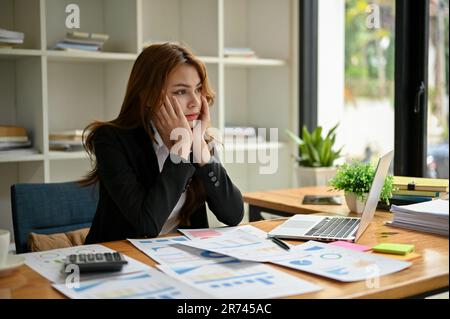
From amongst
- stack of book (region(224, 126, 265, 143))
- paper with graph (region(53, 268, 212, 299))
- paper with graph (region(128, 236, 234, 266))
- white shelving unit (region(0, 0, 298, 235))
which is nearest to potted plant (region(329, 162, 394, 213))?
paper with graph (region(128, 236, 234, 266))

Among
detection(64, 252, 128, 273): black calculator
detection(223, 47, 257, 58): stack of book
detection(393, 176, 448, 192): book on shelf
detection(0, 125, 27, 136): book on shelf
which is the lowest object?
detection(64, 252, 128, 273): black calculator

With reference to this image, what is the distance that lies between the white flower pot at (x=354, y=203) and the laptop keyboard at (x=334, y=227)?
176 millimetres

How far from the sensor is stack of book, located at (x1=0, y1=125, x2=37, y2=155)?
2734 millimetres

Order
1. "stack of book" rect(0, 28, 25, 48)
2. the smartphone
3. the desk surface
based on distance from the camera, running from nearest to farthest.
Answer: the desk surface
the smartphone
"stack of book" rect(0, 28, 25, 48)

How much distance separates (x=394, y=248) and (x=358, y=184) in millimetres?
607

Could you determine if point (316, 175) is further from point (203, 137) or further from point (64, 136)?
point (64, 136)

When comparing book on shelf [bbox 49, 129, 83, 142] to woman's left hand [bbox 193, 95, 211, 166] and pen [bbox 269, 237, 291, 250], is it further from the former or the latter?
pen [bbox 269, 237, 291, 250]

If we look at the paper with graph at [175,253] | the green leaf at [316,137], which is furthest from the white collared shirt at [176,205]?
the green leaf at [316,137]

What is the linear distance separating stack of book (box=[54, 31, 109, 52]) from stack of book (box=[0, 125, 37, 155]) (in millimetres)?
448

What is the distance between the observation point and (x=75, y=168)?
3.22 meters

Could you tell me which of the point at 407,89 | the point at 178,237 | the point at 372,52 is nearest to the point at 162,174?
the point at 178,237

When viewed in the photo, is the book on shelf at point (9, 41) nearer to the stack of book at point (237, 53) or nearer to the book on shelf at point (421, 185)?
the stack of book at point (237, 53)
